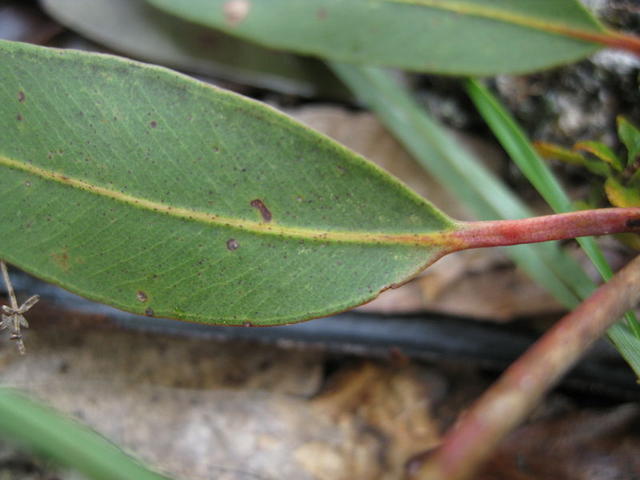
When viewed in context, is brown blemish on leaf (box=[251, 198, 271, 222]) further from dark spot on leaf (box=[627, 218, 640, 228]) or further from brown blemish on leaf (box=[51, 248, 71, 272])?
dark spot on leaf (box=[627, 218, 640, 228])

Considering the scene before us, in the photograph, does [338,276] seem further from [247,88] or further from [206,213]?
[247,88]

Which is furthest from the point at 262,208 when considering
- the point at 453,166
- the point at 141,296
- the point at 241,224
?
the point at 453,166

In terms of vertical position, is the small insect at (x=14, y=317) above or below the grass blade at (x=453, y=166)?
below

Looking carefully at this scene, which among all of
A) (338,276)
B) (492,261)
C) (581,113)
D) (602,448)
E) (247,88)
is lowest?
(602,448)

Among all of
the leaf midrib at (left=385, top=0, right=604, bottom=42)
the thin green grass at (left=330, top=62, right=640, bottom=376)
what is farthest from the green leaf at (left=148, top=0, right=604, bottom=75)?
the thin green grass at (left=330, top=62, right=640, bottom=376)

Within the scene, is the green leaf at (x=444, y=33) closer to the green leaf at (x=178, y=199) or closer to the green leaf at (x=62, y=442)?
the green leaf at (x=178, y=199)

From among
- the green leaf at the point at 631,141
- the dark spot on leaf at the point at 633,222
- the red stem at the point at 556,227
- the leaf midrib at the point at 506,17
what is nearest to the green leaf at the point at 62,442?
the red stem at the point at 556,227

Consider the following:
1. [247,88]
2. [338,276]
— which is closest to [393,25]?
[247,88]
